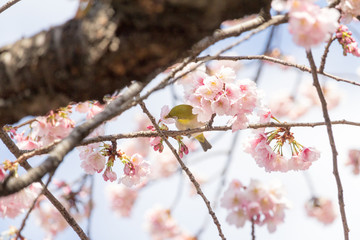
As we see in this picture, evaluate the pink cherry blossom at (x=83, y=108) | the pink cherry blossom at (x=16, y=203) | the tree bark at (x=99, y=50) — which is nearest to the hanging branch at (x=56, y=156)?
the tree bark at (x=99, y=50)

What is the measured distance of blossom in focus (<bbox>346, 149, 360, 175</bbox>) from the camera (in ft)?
13.5

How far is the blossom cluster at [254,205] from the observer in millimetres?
1345

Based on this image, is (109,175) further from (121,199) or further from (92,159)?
(121,199)

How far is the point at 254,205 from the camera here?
4.36 ft

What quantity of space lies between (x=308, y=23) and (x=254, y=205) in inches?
26.5

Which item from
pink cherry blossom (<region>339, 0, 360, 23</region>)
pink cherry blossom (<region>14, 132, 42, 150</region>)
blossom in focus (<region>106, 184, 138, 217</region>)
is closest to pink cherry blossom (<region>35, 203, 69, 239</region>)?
blossom in focus (<region>106, 184, 138, 217</region>)

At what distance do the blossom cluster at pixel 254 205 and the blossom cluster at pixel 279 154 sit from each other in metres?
0.25

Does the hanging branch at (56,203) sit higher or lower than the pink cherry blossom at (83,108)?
lower

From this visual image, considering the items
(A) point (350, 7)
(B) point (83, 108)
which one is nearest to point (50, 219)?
(B) point (83, 108)

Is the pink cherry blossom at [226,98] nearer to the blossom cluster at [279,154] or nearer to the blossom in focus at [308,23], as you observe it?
the blossom cluster at [279,154]

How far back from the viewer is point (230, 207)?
138cm

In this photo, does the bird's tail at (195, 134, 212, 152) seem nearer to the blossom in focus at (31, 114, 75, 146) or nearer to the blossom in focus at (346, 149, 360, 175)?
the blossom in focus at (31, 114, 75, 146)

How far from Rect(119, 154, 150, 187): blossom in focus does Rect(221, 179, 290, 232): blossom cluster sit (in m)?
0.55

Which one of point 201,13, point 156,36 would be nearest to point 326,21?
point 201,13
